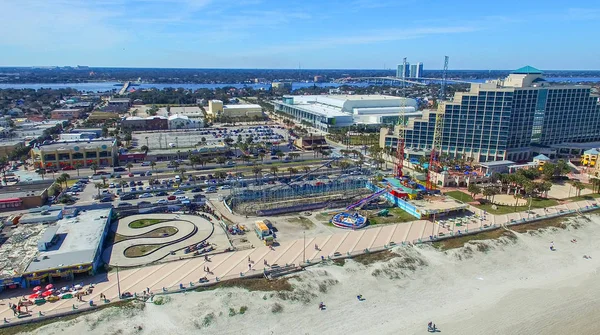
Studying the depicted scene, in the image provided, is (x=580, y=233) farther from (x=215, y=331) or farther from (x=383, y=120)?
(x=383, y=120)

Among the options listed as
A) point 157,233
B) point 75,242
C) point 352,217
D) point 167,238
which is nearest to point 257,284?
point 167,238

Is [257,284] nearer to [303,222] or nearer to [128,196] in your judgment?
[303,222]

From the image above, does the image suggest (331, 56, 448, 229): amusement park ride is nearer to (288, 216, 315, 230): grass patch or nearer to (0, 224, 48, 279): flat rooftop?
(288, 216, 315, 230): grass patch

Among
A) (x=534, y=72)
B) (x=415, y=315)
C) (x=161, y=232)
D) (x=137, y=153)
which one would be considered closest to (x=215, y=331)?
(x=415, y=315)

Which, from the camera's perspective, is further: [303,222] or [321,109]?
[321,109]

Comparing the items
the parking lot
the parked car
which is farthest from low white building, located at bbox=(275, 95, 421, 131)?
the parked car

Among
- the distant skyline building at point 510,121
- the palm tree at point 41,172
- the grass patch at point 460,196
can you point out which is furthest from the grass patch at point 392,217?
the palm tree at point 41,172
